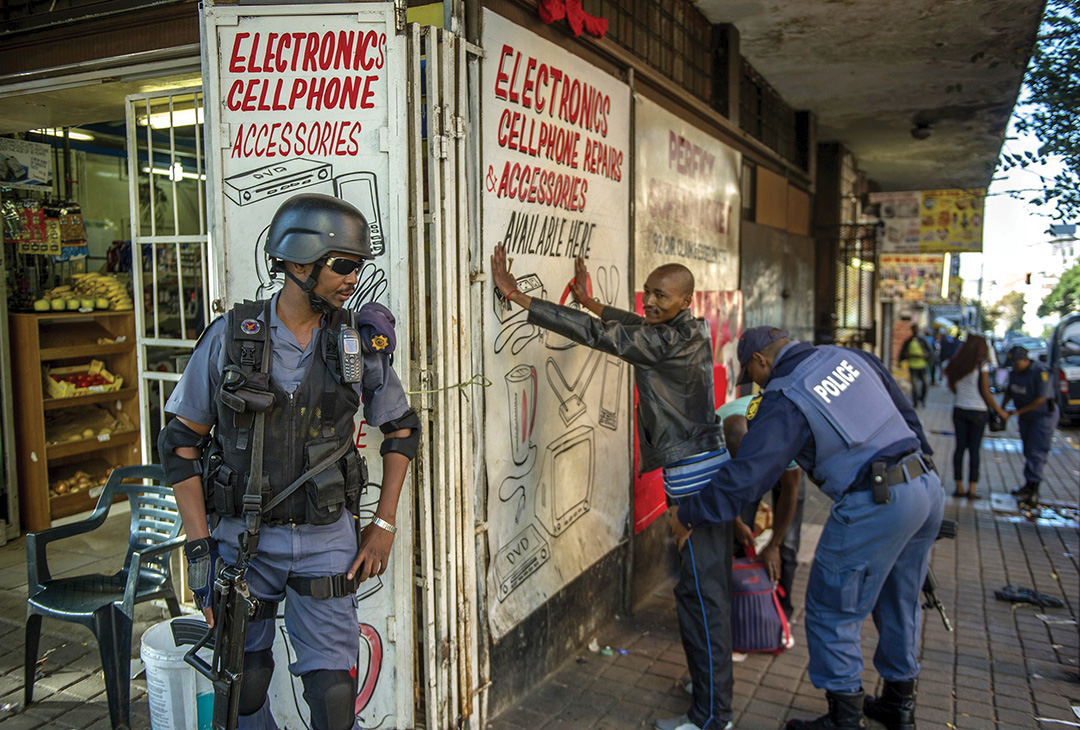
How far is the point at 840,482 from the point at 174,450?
2.54 m

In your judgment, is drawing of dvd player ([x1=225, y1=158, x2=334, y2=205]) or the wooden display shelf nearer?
drawing of dvd player ([x1=225, y1=158, x2=334, y2=205])

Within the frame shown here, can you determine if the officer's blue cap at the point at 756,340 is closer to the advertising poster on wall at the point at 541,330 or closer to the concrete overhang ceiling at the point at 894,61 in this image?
the advertising poster on wall at the point at 541,330

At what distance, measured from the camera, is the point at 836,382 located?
3.17m

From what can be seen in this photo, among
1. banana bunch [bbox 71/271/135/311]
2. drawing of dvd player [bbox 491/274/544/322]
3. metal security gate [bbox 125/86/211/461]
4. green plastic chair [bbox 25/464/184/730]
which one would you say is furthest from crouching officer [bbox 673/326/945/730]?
banana bunch [bbox 71/271/135/311]

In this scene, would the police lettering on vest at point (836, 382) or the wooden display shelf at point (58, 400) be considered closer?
the police lettering on vest at point (836, 382)

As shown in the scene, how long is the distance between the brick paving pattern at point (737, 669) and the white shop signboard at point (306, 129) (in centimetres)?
131

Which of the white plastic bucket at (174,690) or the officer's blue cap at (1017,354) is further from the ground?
the officer's blue cap at (1017,354)

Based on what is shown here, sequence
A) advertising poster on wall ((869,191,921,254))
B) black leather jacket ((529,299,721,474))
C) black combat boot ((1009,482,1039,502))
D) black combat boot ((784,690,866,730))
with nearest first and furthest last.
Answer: black combat boot ((784,690,866,730)) → black leather jacket ((529,299,721,474)) → black combat boot ((1009,482,1039,502)) → advertising poster on wall ((869,191,921,254))

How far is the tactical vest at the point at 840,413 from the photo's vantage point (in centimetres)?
314

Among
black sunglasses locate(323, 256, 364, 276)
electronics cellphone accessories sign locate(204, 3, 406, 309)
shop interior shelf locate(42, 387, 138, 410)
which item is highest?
electronics cellphone accessories sign locate(204, 3, 406, 309)

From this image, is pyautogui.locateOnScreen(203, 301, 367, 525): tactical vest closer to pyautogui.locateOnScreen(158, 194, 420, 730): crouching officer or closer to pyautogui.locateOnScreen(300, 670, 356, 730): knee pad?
pyautogui.locateOnScreen(158, 194, 420, 730): crouching officer

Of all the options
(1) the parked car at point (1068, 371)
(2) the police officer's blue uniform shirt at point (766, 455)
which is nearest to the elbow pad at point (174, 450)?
(2) the police officer's blue uniform shirt at point (766, 455)

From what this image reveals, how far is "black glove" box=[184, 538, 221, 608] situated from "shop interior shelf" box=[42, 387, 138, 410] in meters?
4.07

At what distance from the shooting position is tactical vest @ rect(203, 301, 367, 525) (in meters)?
2.38
